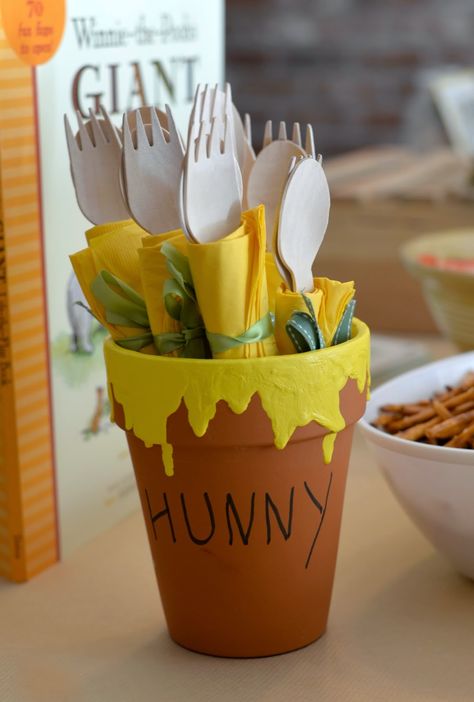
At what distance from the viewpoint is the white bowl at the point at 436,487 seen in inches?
23.9

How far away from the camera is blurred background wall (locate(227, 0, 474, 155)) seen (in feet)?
11.7

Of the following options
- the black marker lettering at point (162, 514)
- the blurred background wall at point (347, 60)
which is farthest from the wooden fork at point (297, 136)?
the blurred background wall at point (347, 60)

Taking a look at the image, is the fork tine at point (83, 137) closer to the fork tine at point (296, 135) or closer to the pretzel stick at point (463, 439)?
the fork tine at point (296, 135)

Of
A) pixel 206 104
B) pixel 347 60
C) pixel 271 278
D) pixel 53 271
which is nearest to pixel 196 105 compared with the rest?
pixel 206 104

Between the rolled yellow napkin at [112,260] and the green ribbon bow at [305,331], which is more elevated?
the rolled yellow napkin at [112,260]

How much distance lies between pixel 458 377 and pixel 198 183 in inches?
14.3

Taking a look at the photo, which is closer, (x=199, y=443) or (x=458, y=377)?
(x=199, y=443)

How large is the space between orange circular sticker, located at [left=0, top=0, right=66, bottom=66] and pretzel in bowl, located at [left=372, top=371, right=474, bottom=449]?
1.11 feet

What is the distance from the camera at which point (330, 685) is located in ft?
1.88

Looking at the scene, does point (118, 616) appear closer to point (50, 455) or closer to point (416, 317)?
point (50, 455)

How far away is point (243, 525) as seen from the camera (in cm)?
57

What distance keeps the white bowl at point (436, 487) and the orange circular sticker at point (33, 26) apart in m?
0.32

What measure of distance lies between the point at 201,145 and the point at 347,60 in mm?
3343

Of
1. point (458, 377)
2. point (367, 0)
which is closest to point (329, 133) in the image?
point (367, 0)
